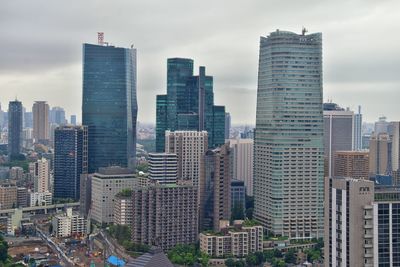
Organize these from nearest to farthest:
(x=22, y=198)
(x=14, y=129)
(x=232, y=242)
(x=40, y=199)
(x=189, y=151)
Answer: (x=232, y=242) → (x=189, y=151) → (x=22, y=198) → (x=40, y=199) → (x=14, y=129)

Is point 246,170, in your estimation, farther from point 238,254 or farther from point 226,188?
point 238,254

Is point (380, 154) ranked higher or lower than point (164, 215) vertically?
higher

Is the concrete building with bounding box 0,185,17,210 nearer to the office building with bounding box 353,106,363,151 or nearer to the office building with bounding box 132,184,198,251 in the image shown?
the office building with bounding box 132,184,198,251

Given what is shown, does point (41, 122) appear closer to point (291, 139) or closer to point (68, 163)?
point (68, 163)

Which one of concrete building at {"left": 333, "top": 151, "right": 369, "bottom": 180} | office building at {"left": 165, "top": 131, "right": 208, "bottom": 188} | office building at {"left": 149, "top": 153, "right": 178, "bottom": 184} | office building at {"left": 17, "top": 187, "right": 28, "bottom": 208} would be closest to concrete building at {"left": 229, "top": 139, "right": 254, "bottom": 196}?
concrete building at {"left": 333, "top": 151, "right": 369, "bottom": 180}

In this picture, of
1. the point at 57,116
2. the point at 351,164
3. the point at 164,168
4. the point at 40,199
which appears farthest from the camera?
the point at 57,116

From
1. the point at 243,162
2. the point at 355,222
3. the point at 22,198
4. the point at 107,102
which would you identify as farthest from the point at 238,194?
the point at 355,222

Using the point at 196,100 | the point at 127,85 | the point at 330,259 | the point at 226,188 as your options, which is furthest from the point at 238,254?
the point at 127,85
